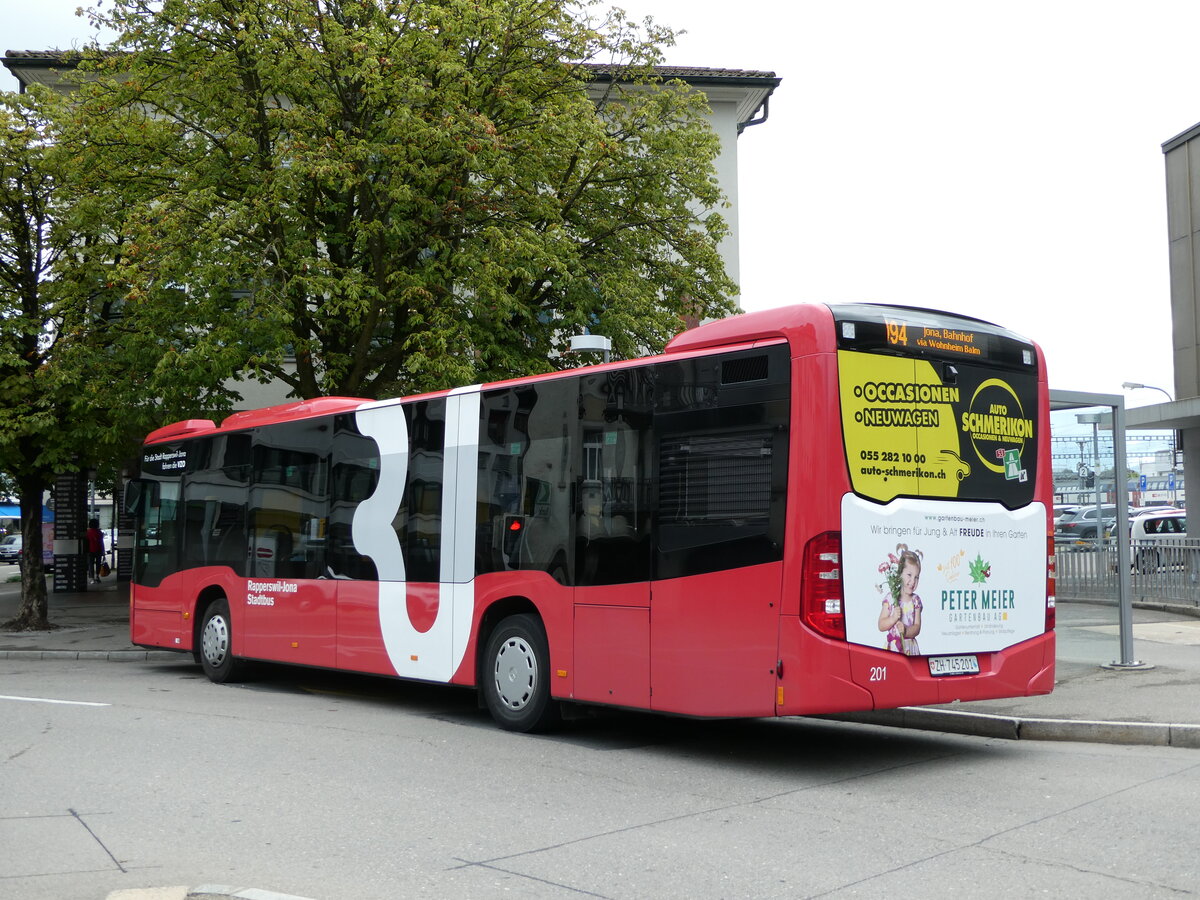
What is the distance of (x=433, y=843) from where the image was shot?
20.5ft

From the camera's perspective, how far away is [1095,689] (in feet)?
36.9

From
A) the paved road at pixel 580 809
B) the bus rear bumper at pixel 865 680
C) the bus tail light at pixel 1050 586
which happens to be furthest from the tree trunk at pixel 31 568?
the bus tail light at pixel 1050 586

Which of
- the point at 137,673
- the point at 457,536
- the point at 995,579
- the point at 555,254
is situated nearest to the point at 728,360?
the point at 995,579

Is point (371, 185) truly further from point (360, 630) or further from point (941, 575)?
point (941, 575)

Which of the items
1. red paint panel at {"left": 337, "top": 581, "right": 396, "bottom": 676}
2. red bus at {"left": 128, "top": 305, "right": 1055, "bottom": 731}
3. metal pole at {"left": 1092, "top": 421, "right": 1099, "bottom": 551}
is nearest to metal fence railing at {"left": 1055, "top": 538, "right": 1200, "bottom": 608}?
metal pole at {"left": 1092, "top": 421, "right": 1099, "bottom": 551}

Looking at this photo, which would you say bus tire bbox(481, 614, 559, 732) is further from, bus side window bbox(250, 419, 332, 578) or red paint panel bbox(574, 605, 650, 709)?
bus side window bbox(250, 419, 332, 578)

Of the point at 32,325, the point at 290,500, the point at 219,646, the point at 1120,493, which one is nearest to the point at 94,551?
the point at 32,325

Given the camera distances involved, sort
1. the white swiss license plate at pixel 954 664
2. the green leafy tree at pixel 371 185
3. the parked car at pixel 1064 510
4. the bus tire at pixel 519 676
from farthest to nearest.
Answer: the green leafy tree at pixel 371 185 → the parked car at pixel 1064 510 → the bus tire at pixel 519 676 → the white swiss license plate at pixel 954 664

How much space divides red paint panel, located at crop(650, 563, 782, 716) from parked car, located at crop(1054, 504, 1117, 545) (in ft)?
19.5

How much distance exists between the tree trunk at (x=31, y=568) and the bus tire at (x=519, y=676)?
1388 centimetres

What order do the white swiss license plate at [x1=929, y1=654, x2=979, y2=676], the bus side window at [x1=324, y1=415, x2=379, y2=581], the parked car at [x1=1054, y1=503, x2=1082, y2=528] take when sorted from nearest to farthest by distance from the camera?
the white swiss license plate at [x1=929, y1=654, x2=979, y2=676] → the parked car at [x1=1054, y1=503, x2=1082, y2=528] → the bus side window at [x1=324, y1=415, x2=379, y2=581]

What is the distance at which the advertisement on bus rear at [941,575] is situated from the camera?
8.16 m

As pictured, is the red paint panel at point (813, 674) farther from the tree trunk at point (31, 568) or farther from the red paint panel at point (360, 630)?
the tree trunk at point (31, 568)

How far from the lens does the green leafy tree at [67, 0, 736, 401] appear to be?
17.1 meters
